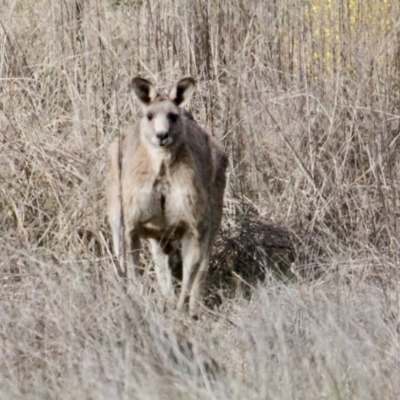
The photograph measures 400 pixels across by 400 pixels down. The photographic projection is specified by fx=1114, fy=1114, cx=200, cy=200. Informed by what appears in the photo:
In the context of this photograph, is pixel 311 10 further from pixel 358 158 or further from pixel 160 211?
pixel 160 211

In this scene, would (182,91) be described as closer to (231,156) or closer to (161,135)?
(161,135)

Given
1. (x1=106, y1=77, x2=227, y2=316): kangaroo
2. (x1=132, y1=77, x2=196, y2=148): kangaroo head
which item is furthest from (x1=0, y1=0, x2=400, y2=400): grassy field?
(x1=132, y1=77, x2=196, y2=148): kangaroo head

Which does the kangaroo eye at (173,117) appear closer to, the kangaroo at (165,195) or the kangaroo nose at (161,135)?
the kangaroo at (165,195)

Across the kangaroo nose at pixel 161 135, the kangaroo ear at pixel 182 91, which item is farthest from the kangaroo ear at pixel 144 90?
the kangaroo nose at pixel 161 135

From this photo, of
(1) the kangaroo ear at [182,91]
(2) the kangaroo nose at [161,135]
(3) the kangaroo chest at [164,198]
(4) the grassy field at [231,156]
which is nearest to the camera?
(4) the grassy field at [231,156]

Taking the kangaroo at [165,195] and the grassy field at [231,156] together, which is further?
the kangaroo at [165,195]

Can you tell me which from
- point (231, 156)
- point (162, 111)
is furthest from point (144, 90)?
point (231, 156)

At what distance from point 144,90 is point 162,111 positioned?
196mm

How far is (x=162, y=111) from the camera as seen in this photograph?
6.30 m

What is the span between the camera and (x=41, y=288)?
5.61 meters

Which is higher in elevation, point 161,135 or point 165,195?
point 161,135

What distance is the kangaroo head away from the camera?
619 cm

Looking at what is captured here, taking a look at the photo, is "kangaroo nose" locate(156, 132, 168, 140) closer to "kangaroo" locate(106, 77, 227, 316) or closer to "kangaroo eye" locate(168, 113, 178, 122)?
"kangaroo" locate(106, 77, 227, 316)

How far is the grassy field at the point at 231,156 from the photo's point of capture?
5418mm
